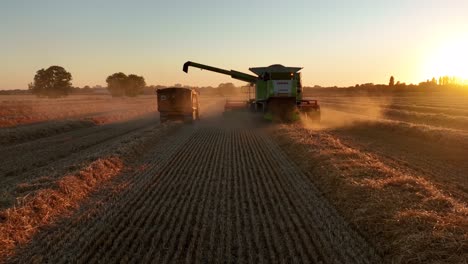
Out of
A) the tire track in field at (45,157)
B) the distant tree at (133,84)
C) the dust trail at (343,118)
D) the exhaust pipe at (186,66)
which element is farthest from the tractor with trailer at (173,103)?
the distant tree at (133,84)

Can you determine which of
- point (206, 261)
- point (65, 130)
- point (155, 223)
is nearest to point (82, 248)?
point (155, 223)

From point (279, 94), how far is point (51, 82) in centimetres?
7323

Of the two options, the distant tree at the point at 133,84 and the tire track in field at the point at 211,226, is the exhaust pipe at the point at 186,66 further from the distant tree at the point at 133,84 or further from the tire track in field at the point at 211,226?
the distant tree at the point at 133,84

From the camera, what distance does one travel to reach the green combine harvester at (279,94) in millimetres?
28547

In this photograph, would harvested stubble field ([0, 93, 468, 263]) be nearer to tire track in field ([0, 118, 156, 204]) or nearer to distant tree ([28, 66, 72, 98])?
tire track in field ([0, 118, 156, 204])

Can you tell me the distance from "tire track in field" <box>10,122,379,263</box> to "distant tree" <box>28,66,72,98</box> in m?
83.0

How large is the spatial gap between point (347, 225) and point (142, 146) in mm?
13409

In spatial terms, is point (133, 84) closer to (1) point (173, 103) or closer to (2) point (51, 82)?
(2) point (51, 82)

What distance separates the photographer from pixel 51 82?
3396 inches

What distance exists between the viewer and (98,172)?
1280 cm

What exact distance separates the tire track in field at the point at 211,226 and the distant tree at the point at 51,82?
83.0 m

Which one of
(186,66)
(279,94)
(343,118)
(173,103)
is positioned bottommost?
(343,118)

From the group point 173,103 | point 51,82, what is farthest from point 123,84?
point 173,103

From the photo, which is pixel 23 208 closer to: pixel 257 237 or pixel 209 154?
pixel 257 237
